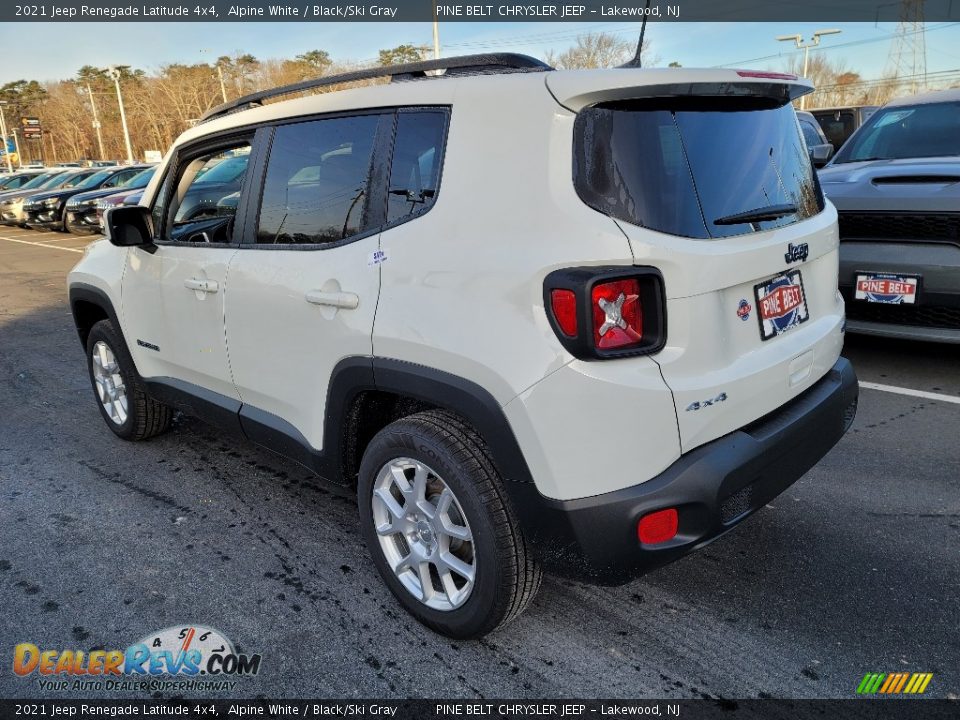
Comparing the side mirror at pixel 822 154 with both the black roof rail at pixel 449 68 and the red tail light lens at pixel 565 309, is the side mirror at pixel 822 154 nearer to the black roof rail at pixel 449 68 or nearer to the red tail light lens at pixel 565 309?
the black roof rail at pixel 449 68

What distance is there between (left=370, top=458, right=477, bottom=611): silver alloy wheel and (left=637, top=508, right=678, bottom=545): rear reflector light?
1.84ft

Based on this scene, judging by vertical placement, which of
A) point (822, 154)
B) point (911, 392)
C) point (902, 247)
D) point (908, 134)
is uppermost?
point (908, 134)

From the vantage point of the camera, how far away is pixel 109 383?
14.5 ft

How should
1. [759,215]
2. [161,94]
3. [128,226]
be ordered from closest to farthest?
[759,215] < [128,226] < [161,94]

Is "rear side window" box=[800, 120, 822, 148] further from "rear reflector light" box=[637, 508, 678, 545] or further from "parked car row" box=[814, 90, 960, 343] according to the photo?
"rear reflector light" box=[637, 508, 678, 545]

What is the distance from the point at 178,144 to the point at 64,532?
197 centimetres

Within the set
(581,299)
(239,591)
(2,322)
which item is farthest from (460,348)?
(2,322)

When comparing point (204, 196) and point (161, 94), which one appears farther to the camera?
point (161, 94)

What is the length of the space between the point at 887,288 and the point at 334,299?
3870 millimetres

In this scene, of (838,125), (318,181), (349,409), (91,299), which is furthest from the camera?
(838,125)

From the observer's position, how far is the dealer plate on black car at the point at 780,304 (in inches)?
91.5

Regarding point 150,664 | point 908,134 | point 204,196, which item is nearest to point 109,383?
point 204,196

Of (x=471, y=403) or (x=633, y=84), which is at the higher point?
(x=633, y=84)

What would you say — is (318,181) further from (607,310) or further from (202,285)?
(607,310)
